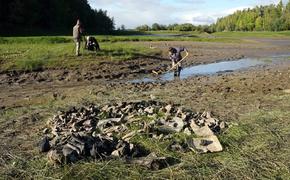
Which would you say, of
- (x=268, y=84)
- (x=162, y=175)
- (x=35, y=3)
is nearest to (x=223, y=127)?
(x=162, y=175)

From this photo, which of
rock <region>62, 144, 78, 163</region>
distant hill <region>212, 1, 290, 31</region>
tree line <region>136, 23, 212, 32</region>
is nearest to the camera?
rock <region>62, 144, 78, 163</region>

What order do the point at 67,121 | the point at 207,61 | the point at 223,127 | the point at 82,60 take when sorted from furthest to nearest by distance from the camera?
the point at 207,61
the point at 82,60
the point at 67,121
the point at 223,127

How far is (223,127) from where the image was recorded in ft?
36.0

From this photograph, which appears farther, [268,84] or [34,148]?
[268,84]

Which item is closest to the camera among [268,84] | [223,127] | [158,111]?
[223,127]

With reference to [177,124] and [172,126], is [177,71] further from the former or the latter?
[172,126]

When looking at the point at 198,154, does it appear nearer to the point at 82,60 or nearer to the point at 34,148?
the point at 34,148

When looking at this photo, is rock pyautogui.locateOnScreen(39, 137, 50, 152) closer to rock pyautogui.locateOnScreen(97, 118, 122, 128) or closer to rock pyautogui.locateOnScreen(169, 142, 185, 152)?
rock pyautogui.locateOnScreen(97, 118, 122, 128)

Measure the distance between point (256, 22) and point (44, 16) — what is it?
92468mm

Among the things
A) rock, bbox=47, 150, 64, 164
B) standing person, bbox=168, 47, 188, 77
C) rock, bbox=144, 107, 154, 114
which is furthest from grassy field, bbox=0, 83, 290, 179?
standing person, bbox=168, 47, 188, 77

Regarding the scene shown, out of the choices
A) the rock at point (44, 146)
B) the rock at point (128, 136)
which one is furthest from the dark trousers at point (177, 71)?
the rock at point (44, 146)

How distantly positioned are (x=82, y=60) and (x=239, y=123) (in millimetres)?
15686

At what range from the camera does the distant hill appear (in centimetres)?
12975

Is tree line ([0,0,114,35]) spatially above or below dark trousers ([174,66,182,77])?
above
